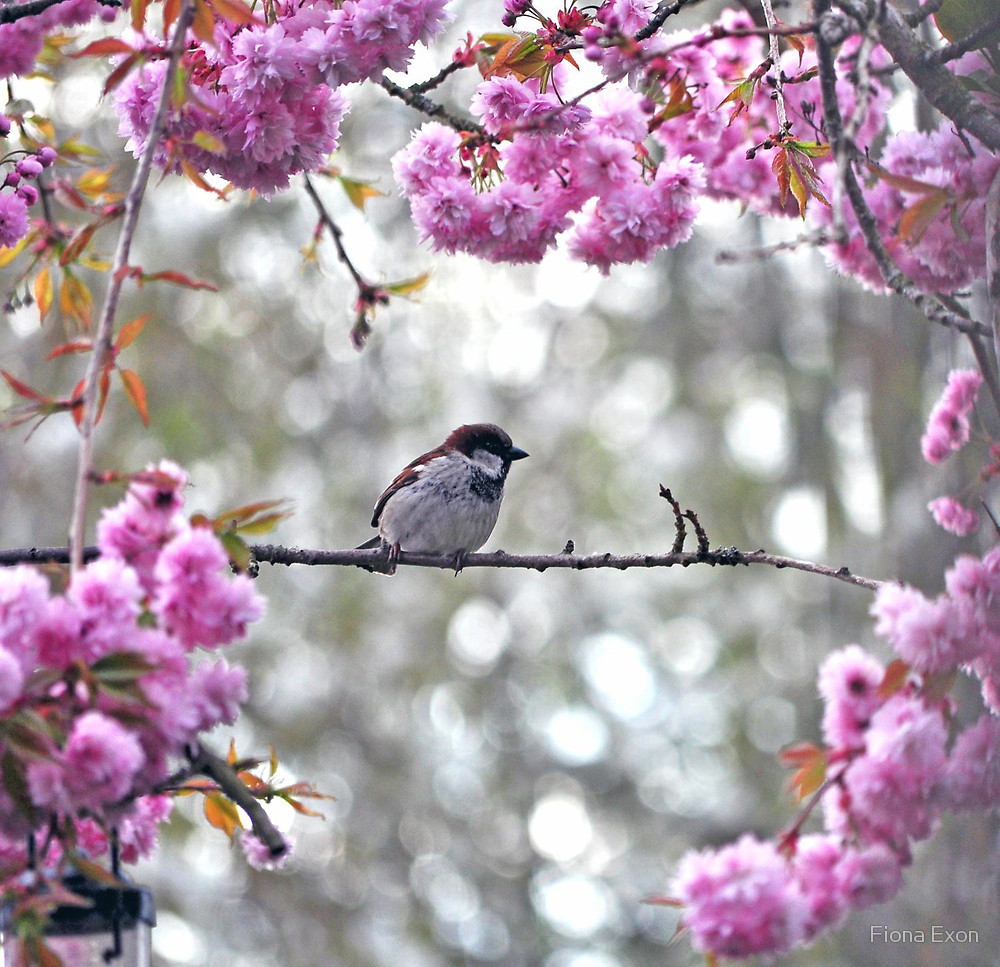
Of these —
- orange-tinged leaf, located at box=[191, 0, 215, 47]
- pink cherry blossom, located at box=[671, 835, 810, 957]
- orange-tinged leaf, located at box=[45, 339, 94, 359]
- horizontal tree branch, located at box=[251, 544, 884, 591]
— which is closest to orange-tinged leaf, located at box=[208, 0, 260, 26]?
orange-tinged leaf, located at box=[191, 0, 215, 47]

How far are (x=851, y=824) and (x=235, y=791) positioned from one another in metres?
0.83

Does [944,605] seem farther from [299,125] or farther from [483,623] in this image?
[483,623]

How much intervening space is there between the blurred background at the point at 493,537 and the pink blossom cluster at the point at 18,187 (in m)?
4.83

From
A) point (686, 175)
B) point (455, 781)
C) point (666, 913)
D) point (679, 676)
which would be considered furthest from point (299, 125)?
point (679, 676)

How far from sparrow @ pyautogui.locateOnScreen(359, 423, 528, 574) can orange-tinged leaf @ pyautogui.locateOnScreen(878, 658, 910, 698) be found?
7.93ft

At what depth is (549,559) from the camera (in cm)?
229

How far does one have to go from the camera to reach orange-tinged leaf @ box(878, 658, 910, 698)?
1.49 meters

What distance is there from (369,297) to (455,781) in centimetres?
665

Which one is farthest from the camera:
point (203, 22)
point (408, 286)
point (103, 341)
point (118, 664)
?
point (408, 286)

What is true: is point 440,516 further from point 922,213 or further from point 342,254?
point 922,213

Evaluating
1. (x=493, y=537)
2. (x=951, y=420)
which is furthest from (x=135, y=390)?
(x=493, y=537)

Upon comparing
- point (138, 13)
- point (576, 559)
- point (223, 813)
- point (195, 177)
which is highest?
point (138, 13)

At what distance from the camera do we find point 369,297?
2523mm

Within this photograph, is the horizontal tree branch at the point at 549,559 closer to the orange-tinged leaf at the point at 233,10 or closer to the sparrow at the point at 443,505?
the orange-tinged leaf at the point at 233,10
